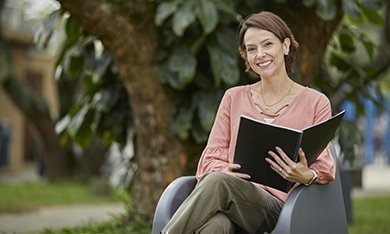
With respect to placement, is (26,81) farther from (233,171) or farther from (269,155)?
(269,155)

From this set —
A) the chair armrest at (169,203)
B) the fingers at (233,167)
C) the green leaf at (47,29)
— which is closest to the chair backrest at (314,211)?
the fingers at (233,167)

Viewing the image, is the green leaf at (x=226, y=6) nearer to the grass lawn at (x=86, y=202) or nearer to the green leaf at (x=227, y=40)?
the green leaf at (x=227, y=40)

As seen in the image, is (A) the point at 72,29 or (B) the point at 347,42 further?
(B) the point at 347,42

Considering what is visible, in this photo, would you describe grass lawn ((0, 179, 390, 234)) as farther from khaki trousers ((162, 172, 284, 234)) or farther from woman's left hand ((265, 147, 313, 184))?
woman's left hand ((265, 147, 313, 184))

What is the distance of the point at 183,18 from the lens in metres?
4.99

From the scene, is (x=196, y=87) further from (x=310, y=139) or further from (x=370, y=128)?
(x=370, y=128)

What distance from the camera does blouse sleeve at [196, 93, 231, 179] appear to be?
125 inches

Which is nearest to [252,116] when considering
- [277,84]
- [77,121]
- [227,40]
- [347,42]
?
[277,84]

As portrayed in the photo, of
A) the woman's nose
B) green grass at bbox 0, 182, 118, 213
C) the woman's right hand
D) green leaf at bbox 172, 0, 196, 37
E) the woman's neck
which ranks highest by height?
the woman's nose

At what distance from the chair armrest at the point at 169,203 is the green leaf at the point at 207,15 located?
191 centimetres

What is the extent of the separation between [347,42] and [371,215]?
230 centimetres

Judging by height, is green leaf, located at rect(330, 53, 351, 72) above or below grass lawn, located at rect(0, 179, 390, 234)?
above

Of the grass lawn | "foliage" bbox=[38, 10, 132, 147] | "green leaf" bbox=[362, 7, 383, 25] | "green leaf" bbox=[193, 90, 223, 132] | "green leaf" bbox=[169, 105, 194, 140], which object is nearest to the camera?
"green leaf" bbox=[193, 90, 223, 132]

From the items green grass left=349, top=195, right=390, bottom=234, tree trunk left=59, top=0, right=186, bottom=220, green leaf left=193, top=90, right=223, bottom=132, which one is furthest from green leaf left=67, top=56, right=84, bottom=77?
green grass left=349, top=195, right=390, bottom=234
